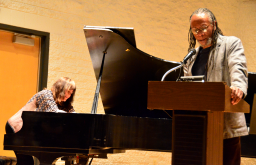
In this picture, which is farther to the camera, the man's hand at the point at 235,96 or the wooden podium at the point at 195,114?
the man's hand at the point at 235,96

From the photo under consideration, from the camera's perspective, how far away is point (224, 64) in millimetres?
1978

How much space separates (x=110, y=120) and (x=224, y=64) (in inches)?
40.4

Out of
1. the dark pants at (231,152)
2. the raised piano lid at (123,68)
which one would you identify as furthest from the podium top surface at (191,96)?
the raised piano lid at (123,68)

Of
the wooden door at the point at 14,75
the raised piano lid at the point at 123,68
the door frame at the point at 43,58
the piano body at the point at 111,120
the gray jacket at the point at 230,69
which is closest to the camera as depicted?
the gray jacket at the point at 230,69

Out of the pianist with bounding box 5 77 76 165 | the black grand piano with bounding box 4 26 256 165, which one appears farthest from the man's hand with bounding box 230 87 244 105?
the pianist with bounding box 5 77 76 165

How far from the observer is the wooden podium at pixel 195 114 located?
139cm

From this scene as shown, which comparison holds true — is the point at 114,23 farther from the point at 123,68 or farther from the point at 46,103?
the point at 46,103

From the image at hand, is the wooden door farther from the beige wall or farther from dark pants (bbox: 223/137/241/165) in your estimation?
dark pants (bbox: 223/137/241/165)

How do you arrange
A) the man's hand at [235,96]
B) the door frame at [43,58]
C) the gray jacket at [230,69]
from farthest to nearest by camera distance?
the door frame at [43,58] → the gray jacket at [230,69] → the man's hand at [235,96]

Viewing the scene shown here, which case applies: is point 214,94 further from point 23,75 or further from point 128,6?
point 128,6

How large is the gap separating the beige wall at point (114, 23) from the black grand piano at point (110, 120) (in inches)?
58.8

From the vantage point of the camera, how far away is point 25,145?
98.0 inches

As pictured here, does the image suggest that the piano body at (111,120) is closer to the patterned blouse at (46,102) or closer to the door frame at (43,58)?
the patterned blouse at (46,102)

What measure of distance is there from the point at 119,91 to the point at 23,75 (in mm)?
1793
